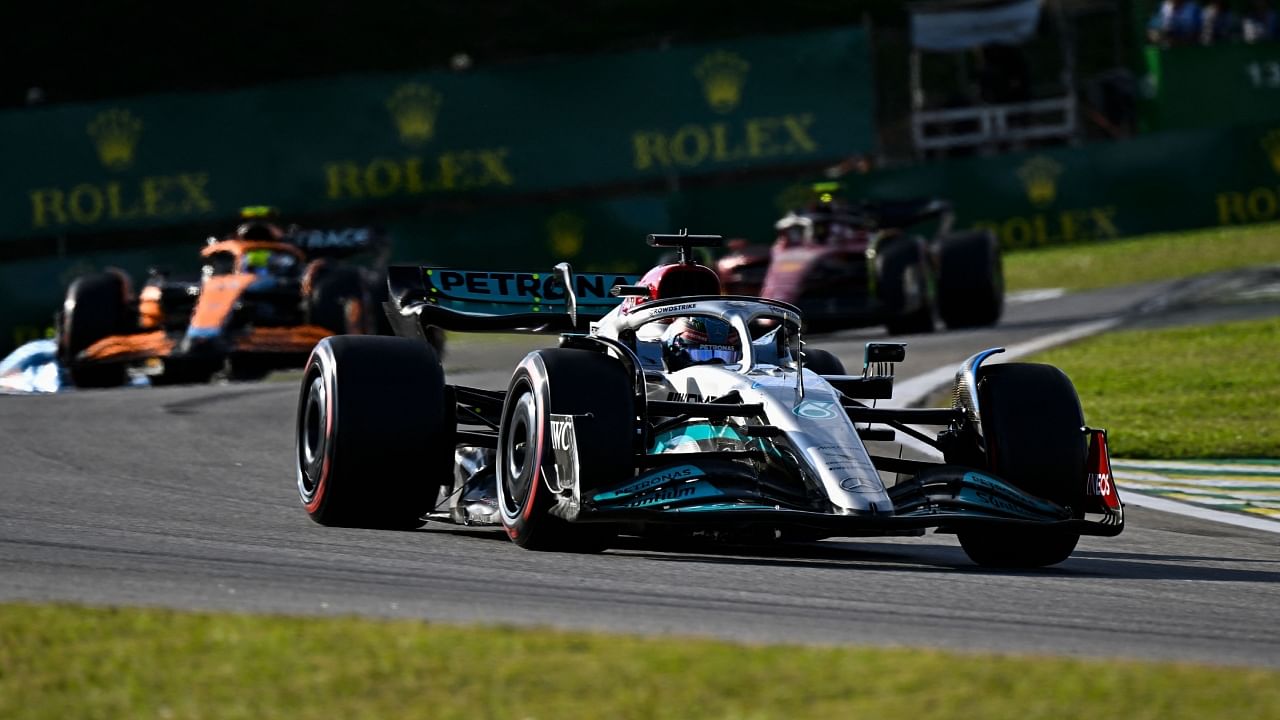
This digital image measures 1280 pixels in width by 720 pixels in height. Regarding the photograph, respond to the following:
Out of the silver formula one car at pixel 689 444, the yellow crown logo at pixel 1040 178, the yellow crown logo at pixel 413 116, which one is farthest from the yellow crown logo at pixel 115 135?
the silver formula one car at pixel 689 444

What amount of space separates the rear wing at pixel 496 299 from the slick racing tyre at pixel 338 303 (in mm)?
8655

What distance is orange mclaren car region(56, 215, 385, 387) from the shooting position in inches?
765

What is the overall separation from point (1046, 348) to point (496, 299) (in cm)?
1009

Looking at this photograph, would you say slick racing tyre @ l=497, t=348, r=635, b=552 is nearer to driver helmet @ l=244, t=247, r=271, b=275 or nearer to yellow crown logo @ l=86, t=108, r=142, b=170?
driver helmet @ l=244, t=247, r=271, b=275

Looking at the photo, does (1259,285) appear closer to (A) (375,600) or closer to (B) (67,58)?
(A) (375,600)

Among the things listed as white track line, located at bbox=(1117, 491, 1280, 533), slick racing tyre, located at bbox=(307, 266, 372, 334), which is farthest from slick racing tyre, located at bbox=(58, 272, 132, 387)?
white track line, located at bbox=(1117, 491, 1280, 533)

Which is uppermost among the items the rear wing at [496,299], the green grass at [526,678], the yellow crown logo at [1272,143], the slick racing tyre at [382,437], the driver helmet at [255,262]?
the yellow crown logo at [1272,143]

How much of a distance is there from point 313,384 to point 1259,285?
17323mm

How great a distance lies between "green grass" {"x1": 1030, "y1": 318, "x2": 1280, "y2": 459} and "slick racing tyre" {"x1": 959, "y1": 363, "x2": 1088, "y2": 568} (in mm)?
4813

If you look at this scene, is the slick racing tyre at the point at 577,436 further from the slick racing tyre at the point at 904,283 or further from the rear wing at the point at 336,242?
the slick racing tyre at the point at 904,283

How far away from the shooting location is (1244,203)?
30.3 meters

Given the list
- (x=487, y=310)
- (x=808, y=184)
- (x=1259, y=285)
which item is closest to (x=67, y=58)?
(x=808, y=184)

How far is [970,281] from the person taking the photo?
2241cm

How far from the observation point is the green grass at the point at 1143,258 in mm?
27328
